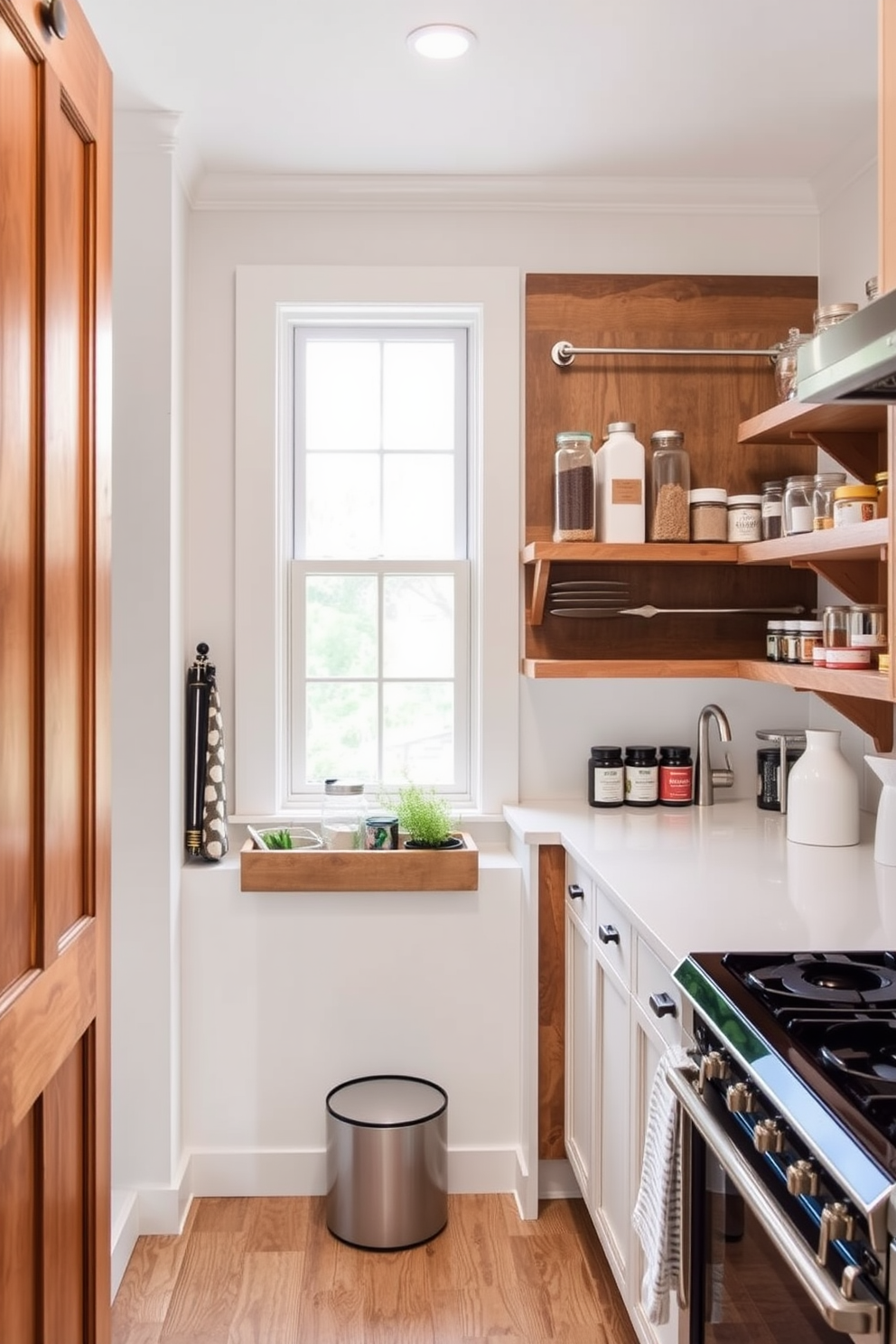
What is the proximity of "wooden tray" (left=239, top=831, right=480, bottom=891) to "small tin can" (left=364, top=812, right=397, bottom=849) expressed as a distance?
5 cm

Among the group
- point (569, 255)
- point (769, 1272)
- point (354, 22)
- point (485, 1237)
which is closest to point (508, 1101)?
point (485, 1237)

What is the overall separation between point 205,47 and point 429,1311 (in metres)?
2.55

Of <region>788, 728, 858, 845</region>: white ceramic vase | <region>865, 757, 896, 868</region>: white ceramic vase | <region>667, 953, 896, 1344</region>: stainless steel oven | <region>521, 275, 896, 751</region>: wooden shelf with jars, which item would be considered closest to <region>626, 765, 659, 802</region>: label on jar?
<region>521, 275, 896, 751</region>: wooden shelf with jars

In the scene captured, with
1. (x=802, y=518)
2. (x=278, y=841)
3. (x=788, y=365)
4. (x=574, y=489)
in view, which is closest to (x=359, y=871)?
(x=278, y=841)

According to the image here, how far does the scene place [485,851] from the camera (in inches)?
112

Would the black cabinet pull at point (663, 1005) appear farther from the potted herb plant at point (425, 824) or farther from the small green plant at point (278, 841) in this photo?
the small green plant at point (278, 841)

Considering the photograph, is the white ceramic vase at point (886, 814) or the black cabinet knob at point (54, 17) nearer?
the black cabinet knob at point (54, 17)

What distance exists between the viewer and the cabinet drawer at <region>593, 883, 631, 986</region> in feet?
6.51

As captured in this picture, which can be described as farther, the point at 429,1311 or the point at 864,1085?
the point at 429,1311

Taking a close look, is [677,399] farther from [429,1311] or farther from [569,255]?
[429,1311]

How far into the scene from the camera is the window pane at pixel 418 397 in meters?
2.98

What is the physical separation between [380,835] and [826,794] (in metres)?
1.03

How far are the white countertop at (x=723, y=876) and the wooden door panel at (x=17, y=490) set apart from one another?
Result: 0.92m

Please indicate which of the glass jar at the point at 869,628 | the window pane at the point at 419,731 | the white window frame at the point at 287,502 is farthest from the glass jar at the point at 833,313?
the window pane at the point at 419,731
